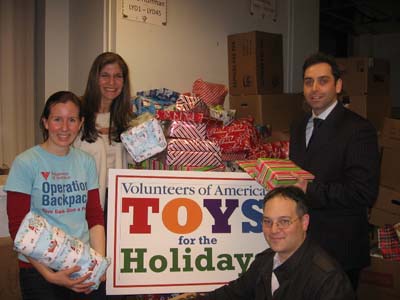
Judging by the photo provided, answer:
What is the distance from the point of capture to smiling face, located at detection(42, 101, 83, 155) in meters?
1.76

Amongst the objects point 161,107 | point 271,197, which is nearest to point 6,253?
point 161,107

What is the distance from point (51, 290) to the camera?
170 cm

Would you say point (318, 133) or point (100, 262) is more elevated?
point (318, 133)

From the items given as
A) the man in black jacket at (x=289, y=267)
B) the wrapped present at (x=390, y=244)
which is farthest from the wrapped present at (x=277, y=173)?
the wrapped present at (x=390, y=244)

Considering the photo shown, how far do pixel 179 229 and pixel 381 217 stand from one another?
2.29 meters

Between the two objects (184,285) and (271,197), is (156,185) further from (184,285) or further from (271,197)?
(271,197)

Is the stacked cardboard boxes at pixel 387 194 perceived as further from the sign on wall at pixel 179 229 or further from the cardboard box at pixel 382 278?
the sign on wall at pixel 179 229

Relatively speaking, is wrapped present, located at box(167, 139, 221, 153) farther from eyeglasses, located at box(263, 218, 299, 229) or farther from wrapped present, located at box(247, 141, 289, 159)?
eyeglasses, located at box(263, 218, 299, 229)

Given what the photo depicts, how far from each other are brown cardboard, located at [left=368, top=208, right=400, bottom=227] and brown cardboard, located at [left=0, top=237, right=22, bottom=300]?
2.84m

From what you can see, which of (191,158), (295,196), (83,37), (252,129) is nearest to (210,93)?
(252,129)

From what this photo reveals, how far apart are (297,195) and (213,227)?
62 cm

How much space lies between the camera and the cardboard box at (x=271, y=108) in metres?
3.69

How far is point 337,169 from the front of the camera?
1954mm

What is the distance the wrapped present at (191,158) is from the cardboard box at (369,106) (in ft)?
7.55
